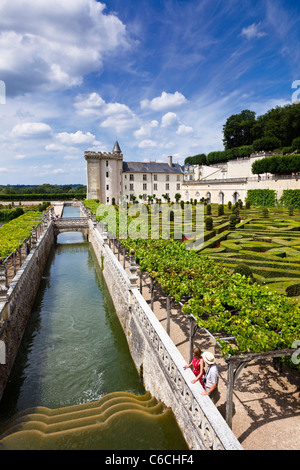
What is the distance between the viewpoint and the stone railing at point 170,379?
5.07 metres

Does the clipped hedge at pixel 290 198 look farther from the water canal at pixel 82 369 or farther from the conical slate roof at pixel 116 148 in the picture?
the conical slate roof at pixel 116 148

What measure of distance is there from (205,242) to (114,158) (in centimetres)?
4504

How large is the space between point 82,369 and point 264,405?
23.2 feet

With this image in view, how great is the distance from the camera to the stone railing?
507 cm

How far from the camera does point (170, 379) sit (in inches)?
274

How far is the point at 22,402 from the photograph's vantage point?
9250 mm

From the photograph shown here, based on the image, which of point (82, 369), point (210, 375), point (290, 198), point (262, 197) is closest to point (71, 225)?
point (82, 369)

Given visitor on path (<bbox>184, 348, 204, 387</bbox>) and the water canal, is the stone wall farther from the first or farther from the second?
visitor on path (<bbox>184, 348, 204, 387</bbox>)

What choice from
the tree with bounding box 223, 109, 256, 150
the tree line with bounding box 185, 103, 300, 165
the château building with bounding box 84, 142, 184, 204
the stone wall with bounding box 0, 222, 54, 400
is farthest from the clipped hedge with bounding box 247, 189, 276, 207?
the stone wall with bounding box 0, 222, 54, 400

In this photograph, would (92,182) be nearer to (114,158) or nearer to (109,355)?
(114,158)

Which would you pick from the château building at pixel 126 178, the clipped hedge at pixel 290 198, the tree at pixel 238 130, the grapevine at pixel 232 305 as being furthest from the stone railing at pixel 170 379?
the tree at pixel 238 130

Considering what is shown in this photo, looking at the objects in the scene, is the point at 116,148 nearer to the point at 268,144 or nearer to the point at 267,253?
the point at 268,144

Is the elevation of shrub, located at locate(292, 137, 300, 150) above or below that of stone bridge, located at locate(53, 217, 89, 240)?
above

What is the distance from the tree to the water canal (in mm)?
67931
